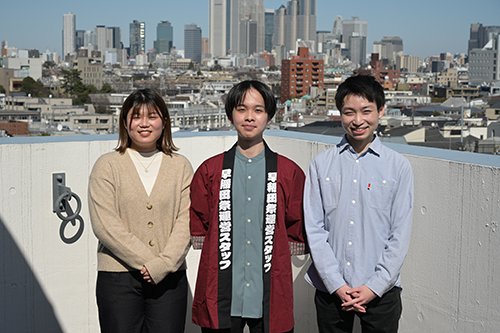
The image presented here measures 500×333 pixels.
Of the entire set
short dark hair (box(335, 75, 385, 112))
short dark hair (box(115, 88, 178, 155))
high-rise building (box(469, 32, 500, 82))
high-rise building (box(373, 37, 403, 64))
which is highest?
high-rise building (box(373, 37, 403, 64))

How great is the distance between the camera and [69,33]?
195000mm

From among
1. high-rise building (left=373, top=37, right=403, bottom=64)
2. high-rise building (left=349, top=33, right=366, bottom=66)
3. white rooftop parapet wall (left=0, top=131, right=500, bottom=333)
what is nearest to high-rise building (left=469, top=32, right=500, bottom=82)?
high-rise building (left=373, top=37, right=403, bottom=64)

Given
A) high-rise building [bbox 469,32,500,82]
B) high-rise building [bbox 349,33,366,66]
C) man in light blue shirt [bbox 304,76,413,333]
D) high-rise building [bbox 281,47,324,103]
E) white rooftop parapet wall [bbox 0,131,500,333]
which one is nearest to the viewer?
man in light blue shirt [bbox 304,76,413,333]

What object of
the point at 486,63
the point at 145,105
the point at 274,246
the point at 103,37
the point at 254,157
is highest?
the point at 103,37

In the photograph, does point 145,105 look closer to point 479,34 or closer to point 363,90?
point 363,90

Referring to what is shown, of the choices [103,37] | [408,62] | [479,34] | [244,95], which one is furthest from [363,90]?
[103,37]

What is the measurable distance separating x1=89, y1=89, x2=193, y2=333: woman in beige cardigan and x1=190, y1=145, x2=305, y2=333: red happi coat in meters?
0.09

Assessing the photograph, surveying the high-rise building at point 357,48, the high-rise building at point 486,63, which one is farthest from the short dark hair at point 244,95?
the high-rise building at point 357,48

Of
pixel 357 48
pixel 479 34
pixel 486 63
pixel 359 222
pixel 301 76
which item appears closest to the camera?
pixel 359 222

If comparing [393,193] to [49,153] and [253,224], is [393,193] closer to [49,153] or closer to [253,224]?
[253,224]

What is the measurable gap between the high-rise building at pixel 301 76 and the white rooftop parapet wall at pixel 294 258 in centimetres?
6918

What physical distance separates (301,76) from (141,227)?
71.1m

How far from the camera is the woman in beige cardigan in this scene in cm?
177

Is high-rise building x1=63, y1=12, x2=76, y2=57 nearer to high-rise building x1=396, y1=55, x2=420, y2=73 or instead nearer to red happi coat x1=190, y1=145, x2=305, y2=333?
high-rise building x1=396, y1=55, x2=420, y2=73
